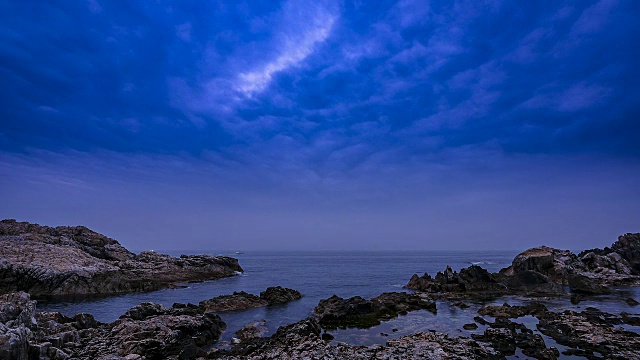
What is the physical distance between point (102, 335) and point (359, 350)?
25.9 meters

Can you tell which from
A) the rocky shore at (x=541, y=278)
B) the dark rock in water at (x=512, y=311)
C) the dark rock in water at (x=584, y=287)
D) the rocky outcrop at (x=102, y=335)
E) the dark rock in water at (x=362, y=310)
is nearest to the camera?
the rocky outcrop at (x=102, y=335)

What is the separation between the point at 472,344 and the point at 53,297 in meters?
75.3

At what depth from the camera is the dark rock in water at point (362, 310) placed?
47.3 metres

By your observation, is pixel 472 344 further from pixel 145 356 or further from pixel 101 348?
pixel 101 348

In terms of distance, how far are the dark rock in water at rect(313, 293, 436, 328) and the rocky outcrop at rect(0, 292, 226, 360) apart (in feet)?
54.1

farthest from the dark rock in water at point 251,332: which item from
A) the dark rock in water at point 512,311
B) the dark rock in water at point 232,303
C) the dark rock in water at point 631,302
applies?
the dark rock in water at point 631,302

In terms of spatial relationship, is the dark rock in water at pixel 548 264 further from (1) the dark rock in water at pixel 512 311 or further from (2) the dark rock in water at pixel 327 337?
(2) the dark rock in water at pixel 327 337

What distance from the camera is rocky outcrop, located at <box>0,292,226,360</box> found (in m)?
25.0

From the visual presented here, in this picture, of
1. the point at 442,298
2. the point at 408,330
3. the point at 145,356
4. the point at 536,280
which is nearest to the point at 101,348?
the point at 145,356

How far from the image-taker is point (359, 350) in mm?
30922

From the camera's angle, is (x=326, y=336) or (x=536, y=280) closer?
(x=326, y=336)

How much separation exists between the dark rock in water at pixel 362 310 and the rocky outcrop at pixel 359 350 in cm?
1329

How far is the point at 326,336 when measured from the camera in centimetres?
3978

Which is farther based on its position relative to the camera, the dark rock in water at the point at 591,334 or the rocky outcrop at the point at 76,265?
the rocky outcrop at the point at 76,265
